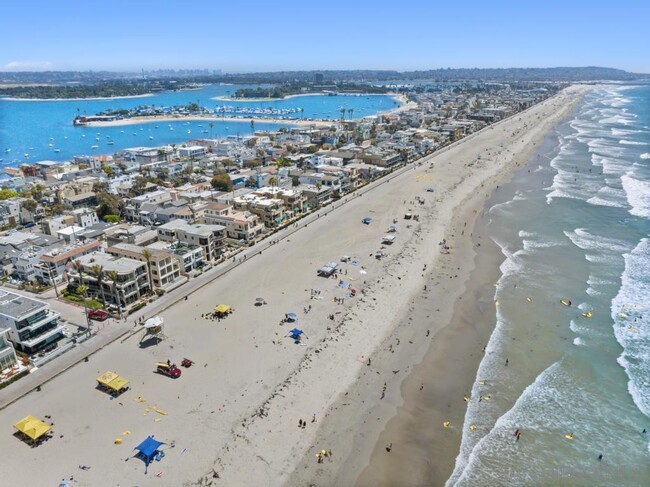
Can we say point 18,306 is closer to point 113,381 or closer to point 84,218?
point 113,381

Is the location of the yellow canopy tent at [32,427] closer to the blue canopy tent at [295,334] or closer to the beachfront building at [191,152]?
the blue canopy tent at [295,334]

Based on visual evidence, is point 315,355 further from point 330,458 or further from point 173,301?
point 173,301

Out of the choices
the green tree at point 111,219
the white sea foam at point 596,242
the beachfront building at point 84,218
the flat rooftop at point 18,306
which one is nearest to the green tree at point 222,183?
the green tree at point 111,219

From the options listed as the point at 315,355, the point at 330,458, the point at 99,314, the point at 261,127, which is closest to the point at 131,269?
the point at 99,314

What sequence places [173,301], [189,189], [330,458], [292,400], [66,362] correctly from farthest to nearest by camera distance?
[189,189] < [173,301] < [66,362] < [292,400] < [330,458]

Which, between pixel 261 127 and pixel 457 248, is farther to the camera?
pixel 261 127

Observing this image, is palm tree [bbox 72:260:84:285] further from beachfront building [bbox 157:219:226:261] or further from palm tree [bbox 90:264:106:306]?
beachfront building [bbox 157:219:226:261]
